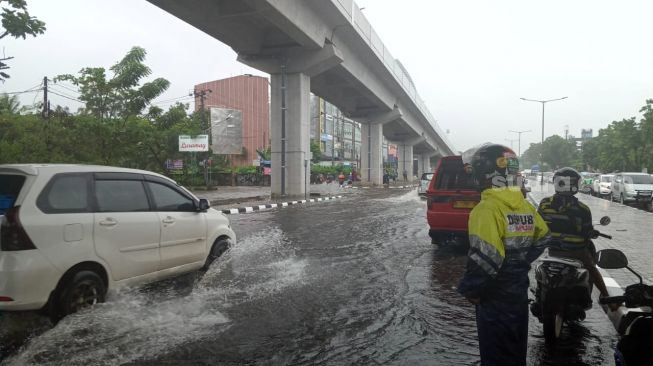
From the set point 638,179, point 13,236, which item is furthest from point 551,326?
point 638,179

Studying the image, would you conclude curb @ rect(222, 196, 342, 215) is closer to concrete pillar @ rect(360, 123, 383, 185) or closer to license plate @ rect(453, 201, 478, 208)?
license plate @ rect(453, 201, 478, 208)

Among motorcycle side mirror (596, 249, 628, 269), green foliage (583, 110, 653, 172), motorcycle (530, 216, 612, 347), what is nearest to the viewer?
motorcycle side mirror (596, 249, 628, 269)

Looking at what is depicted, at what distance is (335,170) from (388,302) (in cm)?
5263

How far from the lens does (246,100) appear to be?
6894cm

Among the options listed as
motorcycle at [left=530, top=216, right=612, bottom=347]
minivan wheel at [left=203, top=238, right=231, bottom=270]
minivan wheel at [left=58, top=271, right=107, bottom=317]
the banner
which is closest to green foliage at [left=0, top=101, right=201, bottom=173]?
the banner

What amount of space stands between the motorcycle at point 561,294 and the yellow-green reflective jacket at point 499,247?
148 centimetres

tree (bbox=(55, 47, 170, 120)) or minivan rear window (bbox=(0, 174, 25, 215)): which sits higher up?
tree (bbox=(55, 47, 170, 120))

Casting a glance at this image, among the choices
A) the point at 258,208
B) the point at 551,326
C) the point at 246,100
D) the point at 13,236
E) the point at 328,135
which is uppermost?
the point at 246,100

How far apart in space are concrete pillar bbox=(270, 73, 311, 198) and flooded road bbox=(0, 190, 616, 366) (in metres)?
17.5

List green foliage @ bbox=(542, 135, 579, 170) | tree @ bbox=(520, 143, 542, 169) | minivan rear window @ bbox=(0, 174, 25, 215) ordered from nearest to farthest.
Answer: minivan rear window @ bbox=(0, 174, 25, 215), green foliage @ bbox=(542, 135, 579, 170), tree @ bbox=(520, 143, 542, 169)

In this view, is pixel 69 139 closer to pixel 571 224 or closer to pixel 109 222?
pixel 109 222

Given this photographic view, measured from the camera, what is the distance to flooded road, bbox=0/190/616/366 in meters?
3.98

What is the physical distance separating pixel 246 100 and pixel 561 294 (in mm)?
67561

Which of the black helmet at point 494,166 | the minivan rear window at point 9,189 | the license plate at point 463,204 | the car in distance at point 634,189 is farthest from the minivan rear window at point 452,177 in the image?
the car in distance at point 634,189
